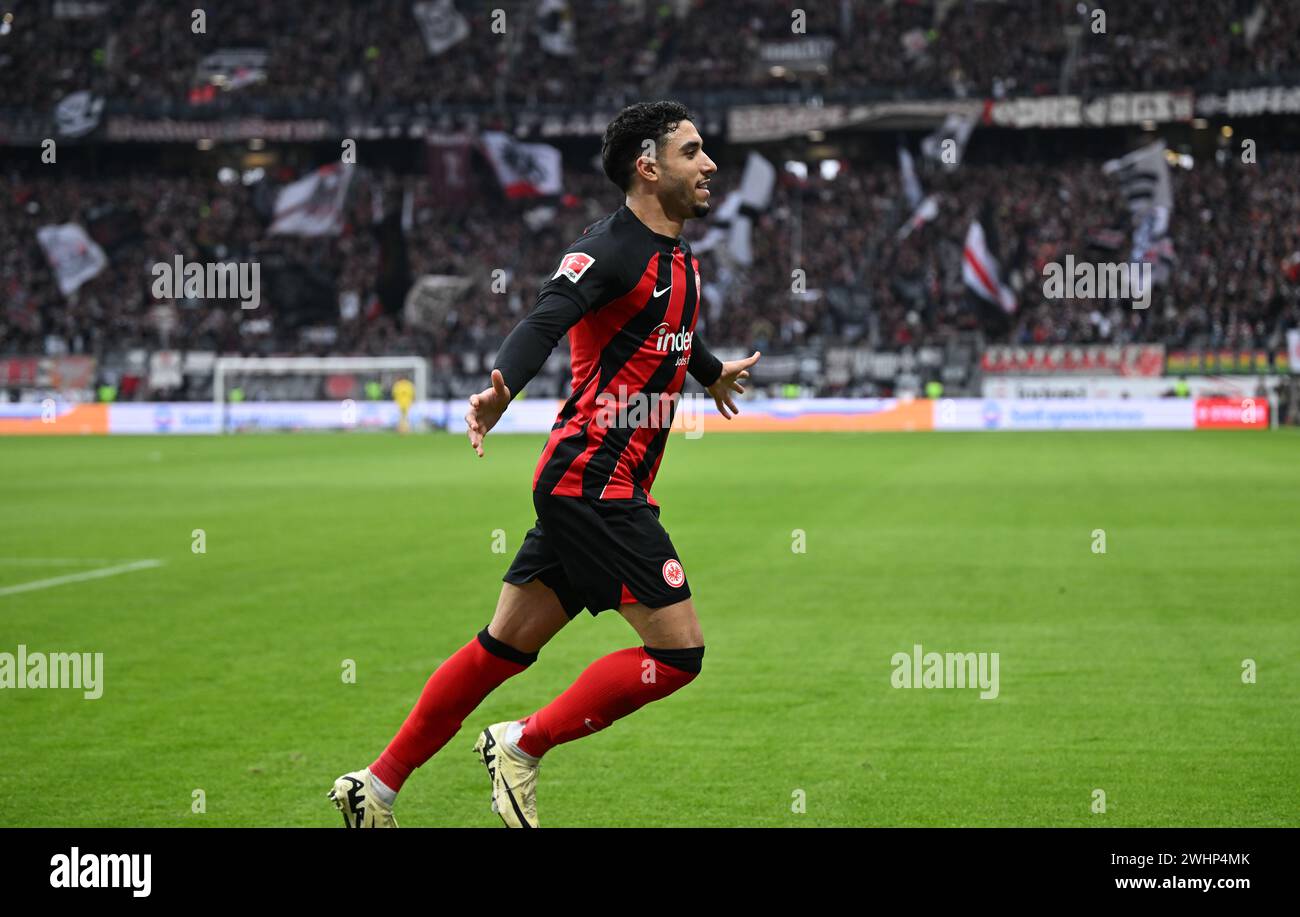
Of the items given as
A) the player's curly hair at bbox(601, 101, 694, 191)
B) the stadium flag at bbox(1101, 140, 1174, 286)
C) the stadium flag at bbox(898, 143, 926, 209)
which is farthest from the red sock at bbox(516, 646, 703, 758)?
the stadium flag at bbox(898, 143, 926, 209)

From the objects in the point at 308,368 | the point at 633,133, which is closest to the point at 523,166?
the point at 308,368

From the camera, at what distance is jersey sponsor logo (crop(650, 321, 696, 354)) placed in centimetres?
529

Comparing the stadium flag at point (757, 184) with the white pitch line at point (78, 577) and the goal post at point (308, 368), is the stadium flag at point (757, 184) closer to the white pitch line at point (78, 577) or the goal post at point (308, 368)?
the goal post at point (308, 368)

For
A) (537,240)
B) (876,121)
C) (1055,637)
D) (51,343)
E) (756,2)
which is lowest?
Answer: (1055,637)

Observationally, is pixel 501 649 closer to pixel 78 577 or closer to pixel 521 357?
pixel 521 357

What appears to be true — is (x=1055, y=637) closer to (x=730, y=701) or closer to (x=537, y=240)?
(x=730, y=701)

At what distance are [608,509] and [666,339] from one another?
63 cm

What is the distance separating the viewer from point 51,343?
51312 millimetres

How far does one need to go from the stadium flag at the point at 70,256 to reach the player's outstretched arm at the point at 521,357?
5325cm

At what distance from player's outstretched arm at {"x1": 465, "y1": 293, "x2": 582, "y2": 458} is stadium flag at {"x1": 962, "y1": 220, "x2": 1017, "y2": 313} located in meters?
43.6

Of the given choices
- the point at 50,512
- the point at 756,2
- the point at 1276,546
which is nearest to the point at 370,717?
the point at 1276,546

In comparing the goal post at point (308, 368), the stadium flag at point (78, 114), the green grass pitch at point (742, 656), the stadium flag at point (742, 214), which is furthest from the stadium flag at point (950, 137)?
the green grass pitch at point (742, 656)

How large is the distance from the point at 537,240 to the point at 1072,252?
59.4 ft
